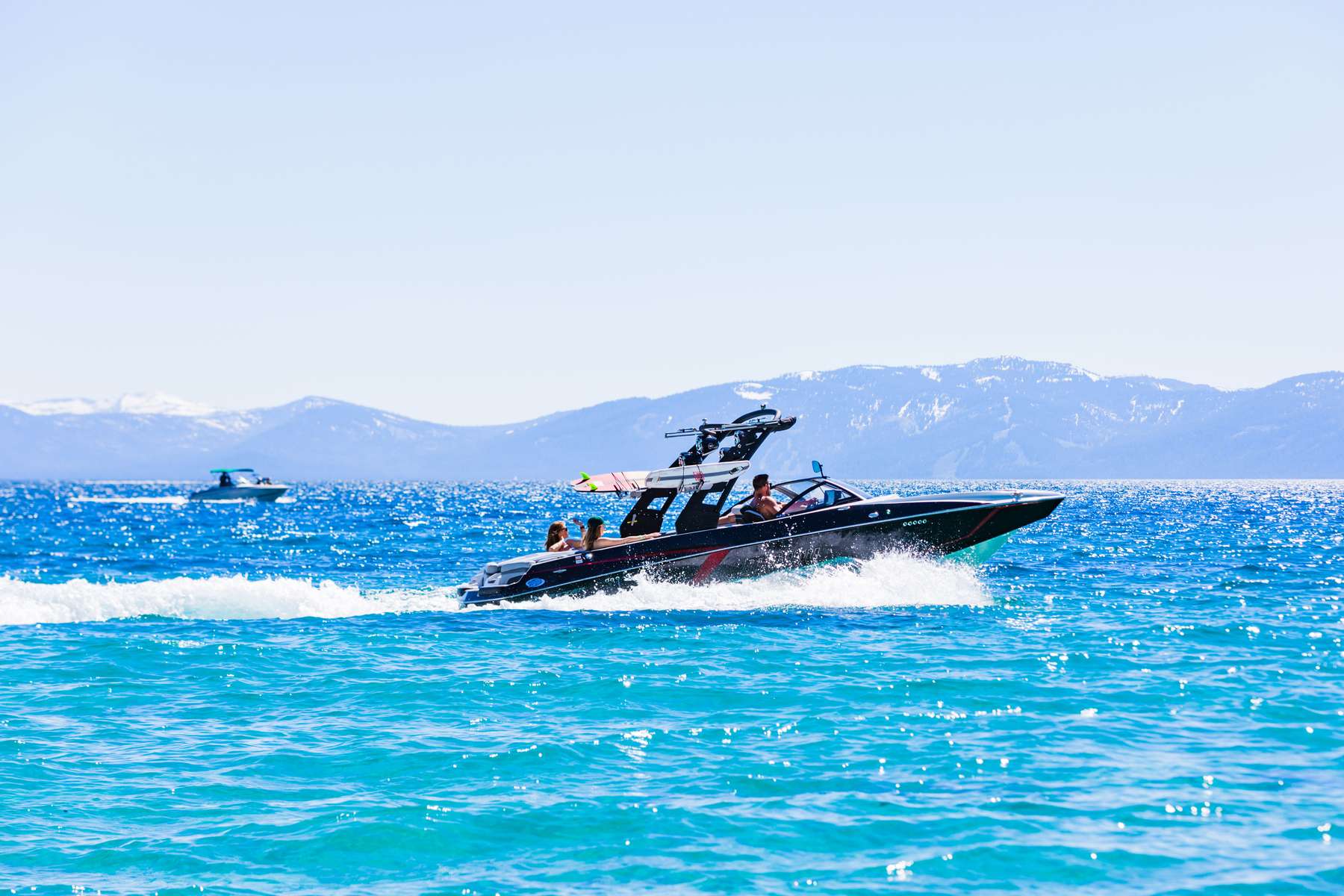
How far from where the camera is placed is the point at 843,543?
23172mm

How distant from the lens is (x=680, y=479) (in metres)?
23.6

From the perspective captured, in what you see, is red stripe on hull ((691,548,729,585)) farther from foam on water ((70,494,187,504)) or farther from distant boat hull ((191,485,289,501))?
foam on water ((70,494,187,504))

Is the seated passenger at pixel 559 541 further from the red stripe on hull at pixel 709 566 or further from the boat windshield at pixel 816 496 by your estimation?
Answer: the boat windshield at pixel 816 496

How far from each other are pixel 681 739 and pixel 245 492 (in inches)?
4650

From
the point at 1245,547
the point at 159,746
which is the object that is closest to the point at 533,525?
the point at 1245,547

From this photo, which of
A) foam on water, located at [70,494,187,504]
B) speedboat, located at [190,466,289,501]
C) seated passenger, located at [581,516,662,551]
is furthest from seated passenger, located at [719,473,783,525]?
foam on water, located at [70,494,187,504]

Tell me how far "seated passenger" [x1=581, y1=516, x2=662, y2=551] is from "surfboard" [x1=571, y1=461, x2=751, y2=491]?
2.61ft

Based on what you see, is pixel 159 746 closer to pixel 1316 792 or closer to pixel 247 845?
pixel 247 845

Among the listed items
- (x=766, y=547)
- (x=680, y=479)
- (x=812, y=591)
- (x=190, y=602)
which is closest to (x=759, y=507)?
(x=766, y=547)

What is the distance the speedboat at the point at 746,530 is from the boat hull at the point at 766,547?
0.05 ft

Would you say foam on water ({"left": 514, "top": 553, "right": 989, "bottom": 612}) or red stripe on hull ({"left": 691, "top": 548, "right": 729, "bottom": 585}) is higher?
red stripe on hull ({"left": 691, "top": 548, "right": 729, "bottom": 585})

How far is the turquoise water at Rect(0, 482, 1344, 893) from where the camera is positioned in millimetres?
8492

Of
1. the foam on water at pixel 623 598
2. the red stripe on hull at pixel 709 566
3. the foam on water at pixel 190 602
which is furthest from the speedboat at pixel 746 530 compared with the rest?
the foam on water at pixel 190 602

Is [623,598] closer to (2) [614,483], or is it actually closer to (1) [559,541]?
(1) [559,541]
